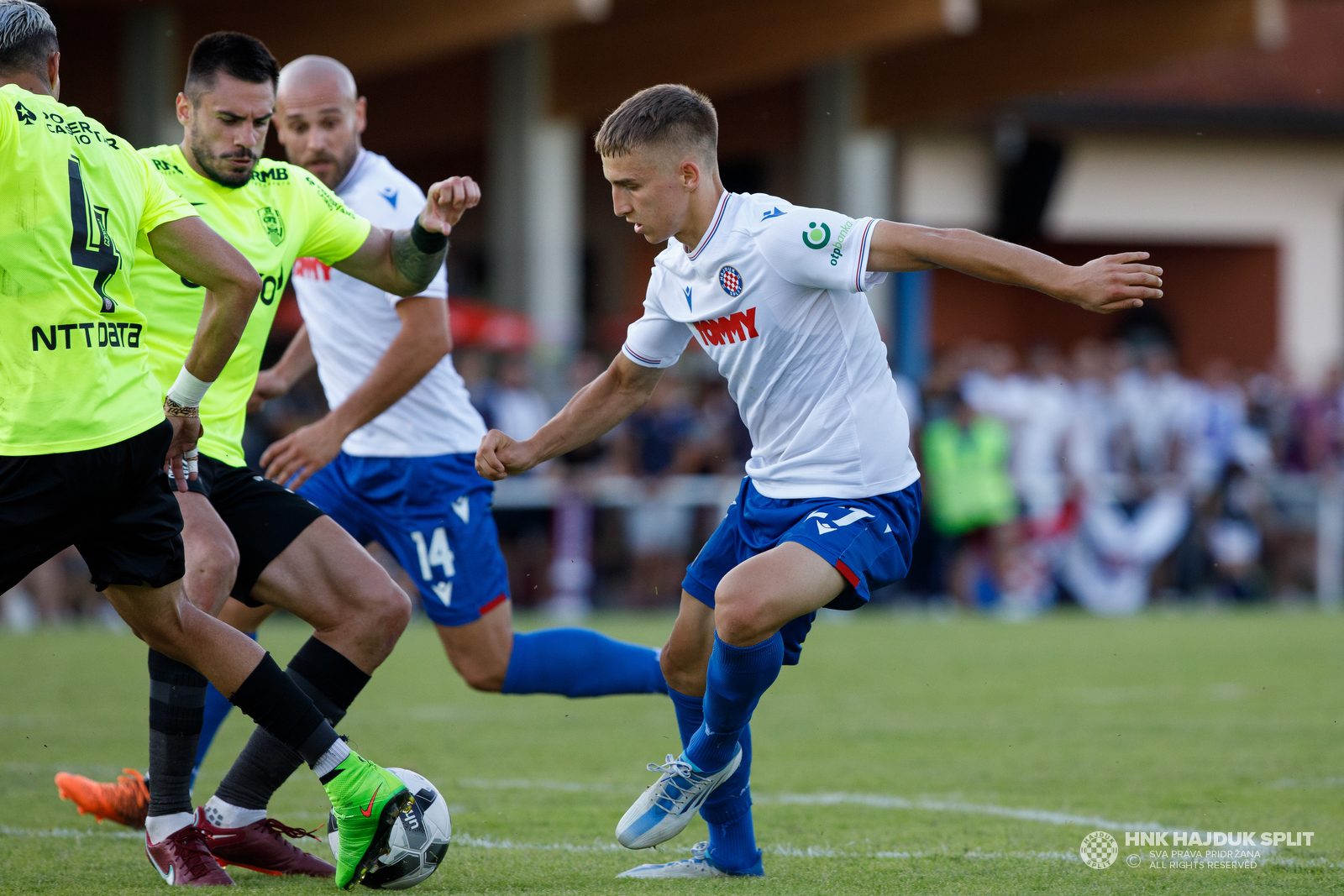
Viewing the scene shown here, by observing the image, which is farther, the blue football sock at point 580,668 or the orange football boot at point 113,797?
the blue football sock at point 580,668

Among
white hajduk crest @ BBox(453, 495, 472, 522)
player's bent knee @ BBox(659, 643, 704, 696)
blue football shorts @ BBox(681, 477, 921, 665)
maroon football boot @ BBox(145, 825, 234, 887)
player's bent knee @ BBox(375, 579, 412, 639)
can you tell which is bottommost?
maroon football boot @ BBox(145, 825, 234, 887)

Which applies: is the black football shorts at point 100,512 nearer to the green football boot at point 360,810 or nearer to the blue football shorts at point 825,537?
the green football boot at point 360,810

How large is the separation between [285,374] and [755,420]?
6.61 ft

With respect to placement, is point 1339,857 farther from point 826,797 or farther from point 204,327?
point 204,327

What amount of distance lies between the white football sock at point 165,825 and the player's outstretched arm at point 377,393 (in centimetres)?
115

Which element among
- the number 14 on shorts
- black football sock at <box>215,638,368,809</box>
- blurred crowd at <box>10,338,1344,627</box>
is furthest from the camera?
blurred crowd at <box>10,338,1344,627</box>

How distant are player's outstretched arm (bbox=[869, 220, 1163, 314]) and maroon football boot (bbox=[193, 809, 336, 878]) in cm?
229

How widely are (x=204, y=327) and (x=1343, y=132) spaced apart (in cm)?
2294

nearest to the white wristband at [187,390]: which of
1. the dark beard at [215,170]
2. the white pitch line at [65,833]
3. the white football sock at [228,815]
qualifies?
the dark beard at [215,170]

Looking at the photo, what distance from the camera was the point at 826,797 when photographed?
5.88 metres

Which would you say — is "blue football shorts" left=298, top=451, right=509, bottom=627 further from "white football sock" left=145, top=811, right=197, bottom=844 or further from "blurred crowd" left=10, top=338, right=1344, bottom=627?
"blurred crowd" left=10, top=338, right=1344, bottom=627

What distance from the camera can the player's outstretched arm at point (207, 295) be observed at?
4.15m

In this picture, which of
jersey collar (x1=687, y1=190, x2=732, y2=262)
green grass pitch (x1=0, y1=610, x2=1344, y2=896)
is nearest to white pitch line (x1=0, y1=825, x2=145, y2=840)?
green grass pitch (x1=0, y1=610, x2=1344, y2=896)

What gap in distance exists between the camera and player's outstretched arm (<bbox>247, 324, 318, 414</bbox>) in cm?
569
